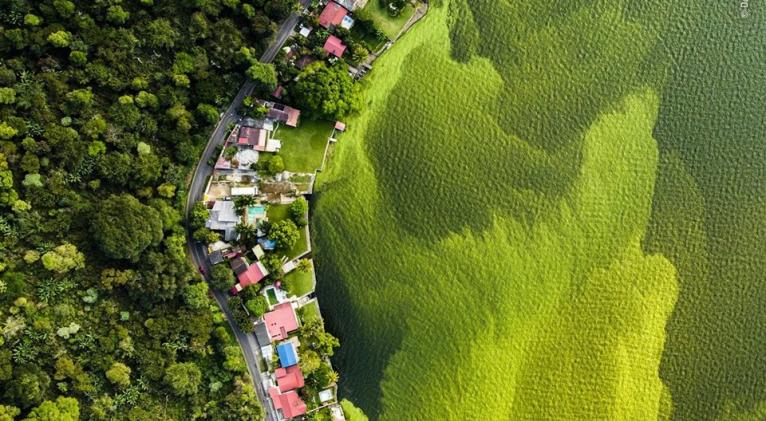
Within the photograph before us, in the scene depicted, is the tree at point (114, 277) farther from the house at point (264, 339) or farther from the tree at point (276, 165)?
the tree at point (276, 165)

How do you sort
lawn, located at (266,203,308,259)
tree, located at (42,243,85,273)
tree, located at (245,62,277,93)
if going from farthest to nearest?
lawn, located at (266,203,308,259)
tree, located at (245,62,277,93)
tree, located at (42,243,85,273)

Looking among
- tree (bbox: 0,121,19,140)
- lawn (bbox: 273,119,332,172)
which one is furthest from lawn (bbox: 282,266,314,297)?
tree (bbox: 0,121,19,140)

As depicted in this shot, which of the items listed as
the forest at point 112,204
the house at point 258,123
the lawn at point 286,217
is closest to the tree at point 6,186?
the forest at point 112,204

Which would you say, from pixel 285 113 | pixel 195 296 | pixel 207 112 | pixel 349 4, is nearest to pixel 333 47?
pixel 349 4

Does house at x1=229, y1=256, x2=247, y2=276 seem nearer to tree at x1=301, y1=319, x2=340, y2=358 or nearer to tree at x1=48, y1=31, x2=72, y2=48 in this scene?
tree at x1=301, y1=319, x2=340, y2=358

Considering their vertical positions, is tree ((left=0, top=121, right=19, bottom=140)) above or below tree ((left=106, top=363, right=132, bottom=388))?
above
